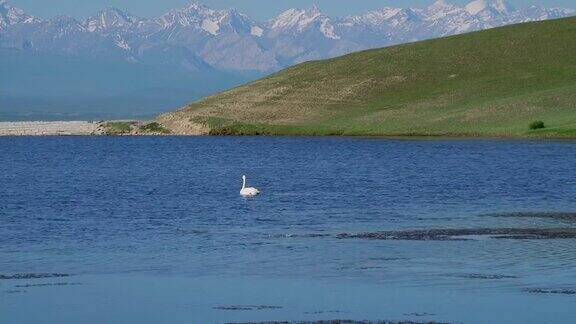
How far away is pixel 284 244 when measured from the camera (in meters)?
33.1

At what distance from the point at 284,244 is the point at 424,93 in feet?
274

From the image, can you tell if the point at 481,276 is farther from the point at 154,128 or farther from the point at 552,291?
the point at 154,128

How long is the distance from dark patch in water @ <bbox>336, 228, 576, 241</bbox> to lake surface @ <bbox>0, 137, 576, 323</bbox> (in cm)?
67

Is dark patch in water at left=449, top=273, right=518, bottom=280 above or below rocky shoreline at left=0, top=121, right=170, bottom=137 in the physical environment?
below

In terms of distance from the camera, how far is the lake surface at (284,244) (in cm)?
2431

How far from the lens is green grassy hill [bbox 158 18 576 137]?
324 ft

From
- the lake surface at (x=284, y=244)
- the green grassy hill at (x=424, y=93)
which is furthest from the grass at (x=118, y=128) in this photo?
the lake surface at (x=284, y=244)

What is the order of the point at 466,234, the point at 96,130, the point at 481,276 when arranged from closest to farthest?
the point at 481,276 < the point at 466,234 < the point at 96,130

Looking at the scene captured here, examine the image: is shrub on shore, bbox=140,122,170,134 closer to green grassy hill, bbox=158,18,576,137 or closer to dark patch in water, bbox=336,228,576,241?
green grassy hill, bbox=158,18,576,137

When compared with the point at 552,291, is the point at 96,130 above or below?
above

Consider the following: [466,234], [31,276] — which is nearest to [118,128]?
[466,234]

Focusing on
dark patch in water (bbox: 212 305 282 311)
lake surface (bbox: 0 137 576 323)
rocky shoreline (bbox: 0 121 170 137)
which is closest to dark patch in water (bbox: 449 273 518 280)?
lake surface (bbox: 0 137 576 323)

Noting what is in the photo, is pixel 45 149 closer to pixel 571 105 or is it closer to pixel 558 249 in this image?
pixel 571 105

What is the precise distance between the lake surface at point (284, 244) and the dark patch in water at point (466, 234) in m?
0.67
